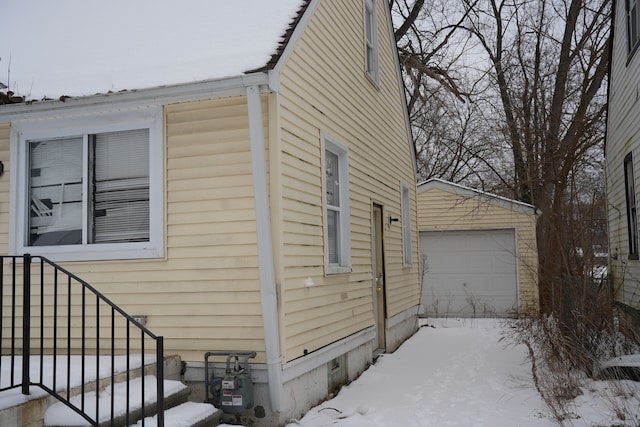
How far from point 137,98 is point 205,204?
1178 millimetres

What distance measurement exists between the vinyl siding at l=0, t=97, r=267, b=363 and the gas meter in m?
0.18

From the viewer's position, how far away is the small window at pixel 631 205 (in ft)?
35.7

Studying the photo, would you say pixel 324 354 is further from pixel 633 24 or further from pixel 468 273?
pixel 468 273

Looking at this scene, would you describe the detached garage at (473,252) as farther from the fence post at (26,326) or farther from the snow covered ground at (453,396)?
the fence post at (26,326)

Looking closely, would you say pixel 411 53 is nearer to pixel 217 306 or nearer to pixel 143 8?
pixel 143 8

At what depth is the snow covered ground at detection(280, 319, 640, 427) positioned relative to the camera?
6.20 metres

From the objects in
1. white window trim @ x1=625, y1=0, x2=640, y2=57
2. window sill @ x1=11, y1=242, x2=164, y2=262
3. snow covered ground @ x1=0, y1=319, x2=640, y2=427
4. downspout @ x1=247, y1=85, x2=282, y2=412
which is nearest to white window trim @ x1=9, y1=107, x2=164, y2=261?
window sill @ x1=11, y1=242, x2=164, y2=262

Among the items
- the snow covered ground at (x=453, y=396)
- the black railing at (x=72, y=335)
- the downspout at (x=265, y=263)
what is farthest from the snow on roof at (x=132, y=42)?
the snow covered ground at (x=453, y=396)

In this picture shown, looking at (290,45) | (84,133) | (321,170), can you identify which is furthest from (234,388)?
(290,45)

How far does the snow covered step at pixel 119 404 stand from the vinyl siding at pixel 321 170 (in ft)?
3.62

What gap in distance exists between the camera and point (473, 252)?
17016 mm

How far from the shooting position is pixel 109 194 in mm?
6398

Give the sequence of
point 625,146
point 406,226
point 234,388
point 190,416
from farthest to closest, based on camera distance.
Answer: point 406,226 → point 625,146 → point 234,388 → point 190,416

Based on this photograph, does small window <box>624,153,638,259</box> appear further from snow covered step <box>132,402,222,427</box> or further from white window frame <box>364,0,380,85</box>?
snow covered step <box>132,402,222,427</box>
